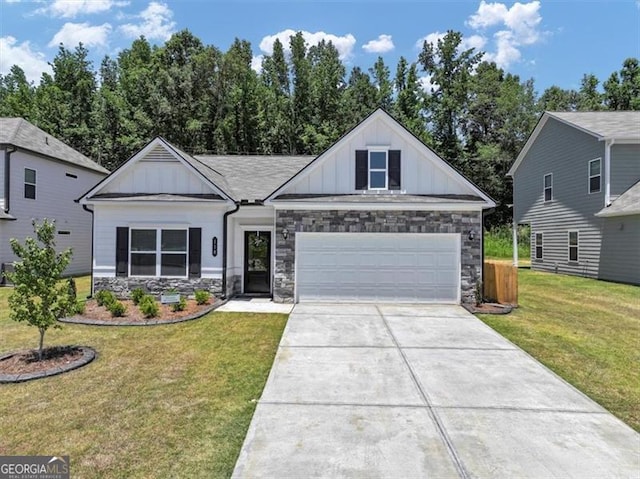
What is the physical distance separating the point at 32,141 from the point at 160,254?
37.7ft

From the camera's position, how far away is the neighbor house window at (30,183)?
16.8 m

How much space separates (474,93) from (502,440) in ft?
127

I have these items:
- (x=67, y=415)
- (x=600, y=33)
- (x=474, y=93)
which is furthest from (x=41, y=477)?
(x=474, y=93)

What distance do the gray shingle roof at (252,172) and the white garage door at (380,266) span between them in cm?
282

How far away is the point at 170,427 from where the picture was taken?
14.1 ft

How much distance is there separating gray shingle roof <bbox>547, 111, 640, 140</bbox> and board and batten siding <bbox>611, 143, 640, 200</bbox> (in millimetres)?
565

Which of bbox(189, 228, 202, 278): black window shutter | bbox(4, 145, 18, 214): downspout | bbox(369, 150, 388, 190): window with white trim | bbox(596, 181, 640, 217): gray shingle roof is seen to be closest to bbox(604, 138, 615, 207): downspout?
bbox(596, 181, 640, 217): gray shingle roof

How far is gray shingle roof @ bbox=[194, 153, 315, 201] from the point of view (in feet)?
43.2

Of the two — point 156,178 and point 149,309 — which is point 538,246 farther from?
point 149,309

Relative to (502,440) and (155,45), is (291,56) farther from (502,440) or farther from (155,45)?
(502,440)

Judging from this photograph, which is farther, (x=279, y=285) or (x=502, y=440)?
(x=279, y=285)

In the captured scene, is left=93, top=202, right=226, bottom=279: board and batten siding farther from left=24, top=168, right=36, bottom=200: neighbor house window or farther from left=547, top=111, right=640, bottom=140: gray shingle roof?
left=547, top=111, right=640, bottom=140: gray shingle roof

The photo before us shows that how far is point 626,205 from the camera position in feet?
48.4
